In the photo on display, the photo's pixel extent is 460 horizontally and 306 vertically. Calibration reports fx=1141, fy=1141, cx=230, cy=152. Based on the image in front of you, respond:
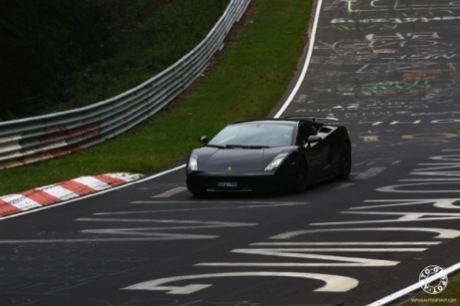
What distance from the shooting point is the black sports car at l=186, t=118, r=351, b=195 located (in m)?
18.0

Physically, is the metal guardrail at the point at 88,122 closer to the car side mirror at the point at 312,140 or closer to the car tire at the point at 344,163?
the car side mirror at the point at 312,140

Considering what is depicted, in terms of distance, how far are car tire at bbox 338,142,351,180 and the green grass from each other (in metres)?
4.16

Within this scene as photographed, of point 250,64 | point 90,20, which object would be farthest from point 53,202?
point 90,20

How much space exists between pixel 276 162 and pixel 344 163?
253 centimetres

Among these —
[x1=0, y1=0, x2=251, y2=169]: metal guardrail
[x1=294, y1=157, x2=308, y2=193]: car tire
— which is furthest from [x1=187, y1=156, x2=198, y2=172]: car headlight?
[x1=0, y1=0, x2=251, y2=169]: metal guardrail

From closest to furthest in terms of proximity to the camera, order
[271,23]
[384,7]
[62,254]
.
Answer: [62,254] < [271,23] < [384,7]

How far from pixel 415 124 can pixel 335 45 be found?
1729 cm

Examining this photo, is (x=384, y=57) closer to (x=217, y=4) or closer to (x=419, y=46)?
(x=419, y=46)

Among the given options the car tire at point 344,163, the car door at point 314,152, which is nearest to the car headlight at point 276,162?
the car door at point 314,152

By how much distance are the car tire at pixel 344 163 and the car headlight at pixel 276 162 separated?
213 centimetres

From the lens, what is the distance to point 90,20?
48.6 meters

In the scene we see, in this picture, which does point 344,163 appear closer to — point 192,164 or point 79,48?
point 192,164

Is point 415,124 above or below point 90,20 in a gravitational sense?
below

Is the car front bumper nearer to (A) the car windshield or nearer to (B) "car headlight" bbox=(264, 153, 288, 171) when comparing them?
(B) "car headlight" bbox=(264, 153, 288, 171)
